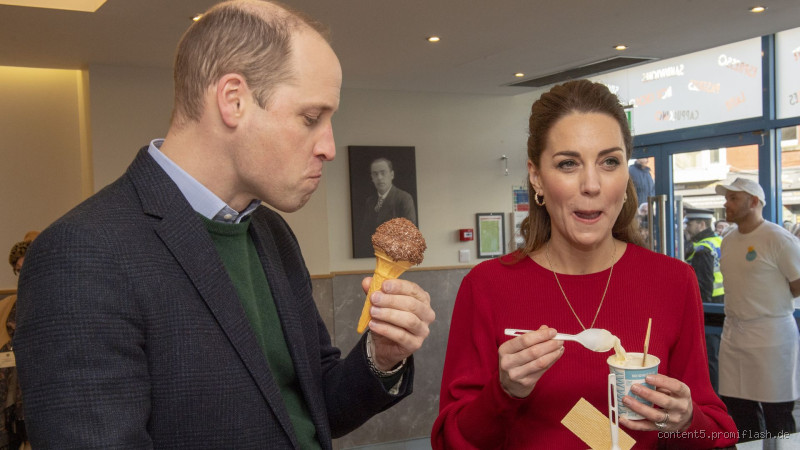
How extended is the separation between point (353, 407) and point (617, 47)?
4.78m

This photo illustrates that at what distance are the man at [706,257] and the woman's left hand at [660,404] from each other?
18.9 feet

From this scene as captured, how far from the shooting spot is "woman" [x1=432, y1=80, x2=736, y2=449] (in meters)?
1.73

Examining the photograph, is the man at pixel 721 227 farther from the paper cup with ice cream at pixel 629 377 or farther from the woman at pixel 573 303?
the paper cup with ice cream at pixel 629 377

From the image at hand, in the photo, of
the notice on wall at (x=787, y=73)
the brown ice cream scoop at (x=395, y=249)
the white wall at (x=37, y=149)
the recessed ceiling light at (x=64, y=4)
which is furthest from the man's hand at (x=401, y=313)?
the notice on wall at (x=787, y=73)

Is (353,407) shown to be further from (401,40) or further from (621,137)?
(401,40)

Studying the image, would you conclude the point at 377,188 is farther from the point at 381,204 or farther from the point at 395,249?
the point at 395,249

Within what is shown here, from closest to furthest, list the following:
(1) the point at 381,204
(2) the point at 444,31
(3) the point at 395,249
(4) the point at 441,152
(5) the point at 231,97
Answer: (5) the point at 231,97 → (3) the point at 395,249 → (2) the point at 444,31 → (1) the point at 381,204 → (4) the point at 441,152

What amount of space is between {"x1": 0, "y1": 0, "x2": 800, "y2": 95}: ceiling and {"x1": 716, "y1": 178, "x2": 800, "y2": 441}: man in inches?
63.3

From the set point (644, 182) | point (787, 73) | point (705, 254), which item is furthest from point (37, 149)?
point (787, 73)

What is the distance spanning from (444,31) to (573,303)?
340 centimetres

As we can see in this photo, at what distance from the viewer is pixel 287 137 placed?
1.22 meters

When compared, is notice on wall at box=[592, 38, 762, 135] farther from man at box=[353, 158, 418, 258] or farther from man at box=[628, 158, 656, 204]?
man at box=[353, 158, 418, 258]

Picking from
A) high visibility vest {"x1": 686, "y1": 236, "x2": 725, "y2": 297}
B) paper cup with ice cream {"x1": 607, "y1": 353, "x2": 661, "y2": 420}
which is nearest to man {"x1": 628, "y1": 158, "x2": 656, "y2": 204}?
high visibility vest {"x1": 686, "y1": 236, "x2": 725, "y2": 297}

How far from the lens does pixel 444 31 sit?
4.89 metres
